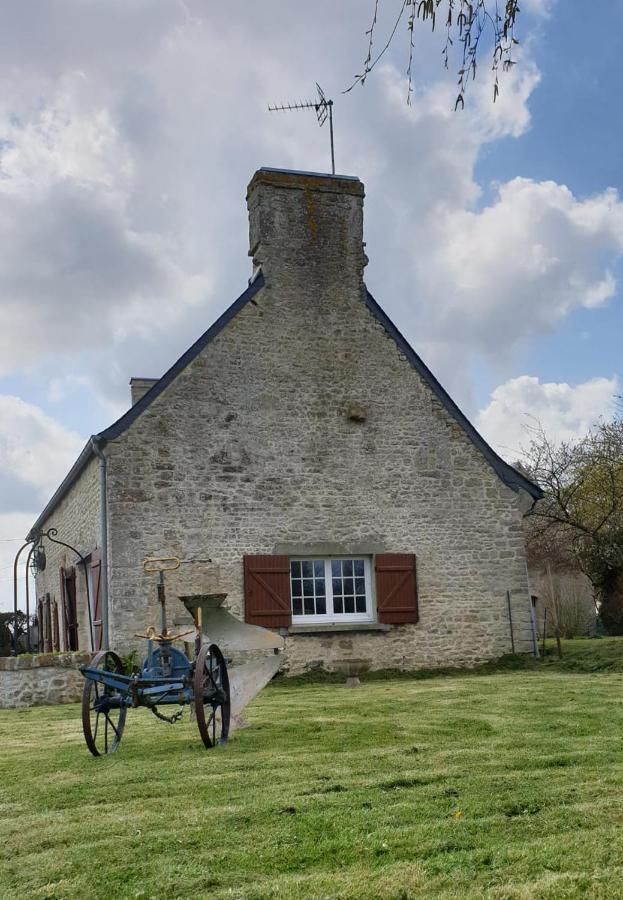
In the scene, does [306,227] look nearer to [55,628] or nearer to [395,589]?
[395,589]

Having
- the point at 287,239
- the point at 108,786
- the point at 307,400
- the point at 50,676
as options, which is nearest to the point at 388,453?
the point at 307,400

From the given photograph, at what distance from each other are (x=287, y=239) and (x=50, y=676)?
25.1 ft

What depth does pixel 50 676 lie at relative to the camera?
12531 millimetres

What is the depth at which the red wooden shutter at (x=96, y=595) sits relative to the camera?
14.3 metres

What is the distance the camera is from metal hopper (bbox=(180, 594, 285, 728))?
847cm

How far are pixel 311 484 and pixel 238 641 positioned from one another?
21.4 ft

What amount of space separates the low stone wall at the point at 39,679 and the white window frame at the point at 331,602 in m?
3.69

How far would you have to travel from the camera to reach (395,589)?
15.3m

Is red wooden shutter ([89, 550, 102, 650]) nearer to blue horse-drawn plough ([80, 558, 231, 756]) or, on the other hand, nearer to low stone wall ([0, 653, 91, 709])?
low stone wall ([0, 653, 91, 709])

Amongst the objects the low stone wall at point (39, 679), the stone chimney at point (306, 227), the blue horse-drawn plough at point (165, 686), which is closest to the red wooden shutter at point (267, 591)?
the low stone wall at point (39, 679)

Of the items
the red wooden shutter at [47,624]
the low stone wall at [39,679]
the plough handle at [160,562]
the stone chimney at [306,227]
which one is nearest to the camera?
the plough handle at [160,562]

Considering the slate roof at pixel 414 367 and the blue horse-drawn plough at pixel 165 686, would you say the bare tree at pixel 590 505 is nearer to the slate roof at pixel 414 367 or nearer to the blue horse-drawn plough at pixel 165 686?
the slate roof at pixel 414 367

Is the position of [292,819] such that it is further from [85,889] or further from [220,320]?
[220,320]

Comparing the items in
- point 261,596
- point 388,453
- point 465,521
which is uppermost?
point 388,453
